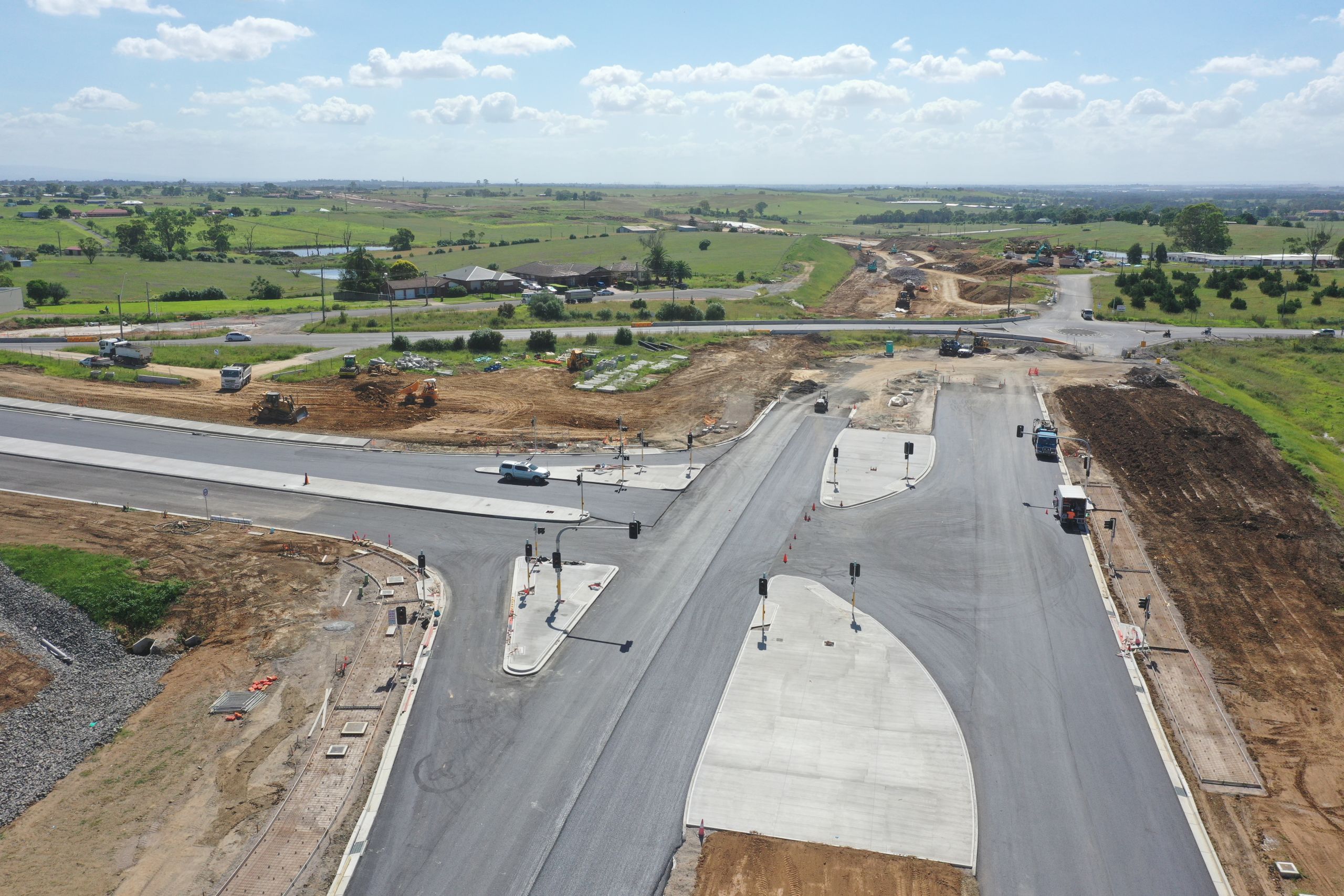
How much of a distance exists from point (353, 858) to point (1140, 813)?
22062 millimetres

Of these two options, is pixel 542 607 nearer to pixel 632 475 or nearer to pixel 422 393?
pixel 632 475

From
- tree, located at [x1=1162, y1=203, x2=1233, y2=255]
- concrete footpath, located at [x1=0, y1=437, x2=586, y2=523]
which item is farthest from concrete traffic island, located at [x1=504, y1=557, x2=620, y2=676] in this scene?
tree, located at [x1=1162, y1=203, x2=1233, y2=255]

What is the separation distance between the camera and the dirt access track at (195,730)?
22.0 metres

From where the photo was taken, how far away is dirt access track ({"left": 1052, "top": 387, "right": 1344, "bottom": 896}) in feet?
75.2

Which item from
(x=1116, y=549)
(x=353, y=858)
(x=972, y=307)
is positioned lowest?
(x=353, y=858)

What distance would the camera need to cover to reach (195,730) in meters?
27.5

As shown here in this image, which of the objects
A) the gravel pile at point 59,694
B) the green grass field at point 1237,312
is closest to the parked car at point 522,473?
the gravel pile at point 59,694

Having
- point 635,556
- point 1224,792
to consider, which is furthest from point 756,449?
point 1224,792

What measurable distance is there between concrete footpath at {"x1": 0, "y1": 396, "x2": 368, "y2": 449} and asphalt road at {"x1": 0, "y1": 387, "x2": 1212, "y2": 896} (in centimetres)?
259

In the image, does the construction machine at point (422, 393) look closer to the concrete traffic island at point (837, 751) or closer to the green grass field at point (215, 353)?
the green grass field at point (215, 353)

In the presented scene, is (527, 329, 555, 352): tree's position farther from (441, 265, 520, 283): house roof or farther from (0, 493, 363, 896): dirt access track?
(441, 265, 520, 283): house roof

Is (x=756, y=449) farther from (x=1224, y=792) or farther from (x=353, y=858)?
(x=353, y=858)

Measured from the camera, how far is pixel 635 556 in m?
39.1

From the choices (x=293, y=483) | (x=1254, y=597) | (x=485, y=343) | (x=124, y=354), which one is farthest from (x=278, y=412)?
(x=1254, y=597)
